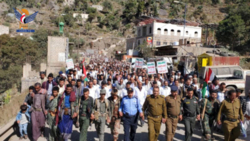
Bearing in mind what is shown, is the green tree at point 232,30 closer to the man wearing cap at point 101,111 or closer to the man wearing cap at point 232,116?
the man wearing cap at point 232,116

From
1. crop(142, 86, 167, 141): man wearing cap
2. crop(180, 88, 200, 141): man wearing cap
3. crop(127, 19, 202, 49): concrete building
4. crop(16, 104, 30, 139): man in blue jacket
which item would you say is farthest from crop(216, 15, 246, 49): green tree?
crop(16, 104, 30, 139): man in blue jacket

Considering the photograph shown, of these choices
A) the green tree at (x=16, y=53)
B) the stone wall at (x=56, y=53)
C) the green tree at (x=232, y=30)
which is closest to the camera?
the stone wall at (x=56, y=53)

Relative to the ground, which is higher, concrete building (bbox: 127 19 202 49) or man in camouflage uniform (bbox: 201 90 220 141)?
concrete building (bbox: 127 19 202 49)

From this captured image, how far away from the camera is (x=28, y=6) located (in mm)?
77688

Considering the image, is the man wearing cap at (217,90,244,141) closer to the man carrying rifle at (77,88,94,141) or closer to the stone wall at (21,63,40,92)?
the man carrying rifle at (77,88,94,141)

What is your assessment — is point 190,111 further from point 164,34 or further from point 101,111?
point 164,34

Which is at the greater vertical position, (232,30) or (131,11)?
(131,11)

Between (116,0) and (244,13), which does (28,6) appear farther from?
(244,13)

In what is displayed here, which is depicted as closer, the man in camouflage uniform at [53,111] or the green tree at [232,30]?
the man in camouflage uniform at [53,111]

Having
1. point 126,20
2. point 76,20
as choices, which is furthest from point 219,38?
point 76,20

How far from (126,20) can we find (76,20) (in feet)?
64.5

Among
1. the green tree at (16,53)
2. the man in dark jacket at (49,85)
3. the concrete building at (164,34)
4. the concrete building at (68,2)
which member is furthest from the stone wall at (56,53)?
the concrete building at (68,2)

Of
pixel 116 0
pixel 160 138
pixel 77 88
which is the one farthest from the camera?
pixel 116 0

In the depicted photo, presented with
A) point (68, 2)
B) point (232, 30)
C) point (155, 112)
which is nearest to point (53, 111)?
point (155, 112)
